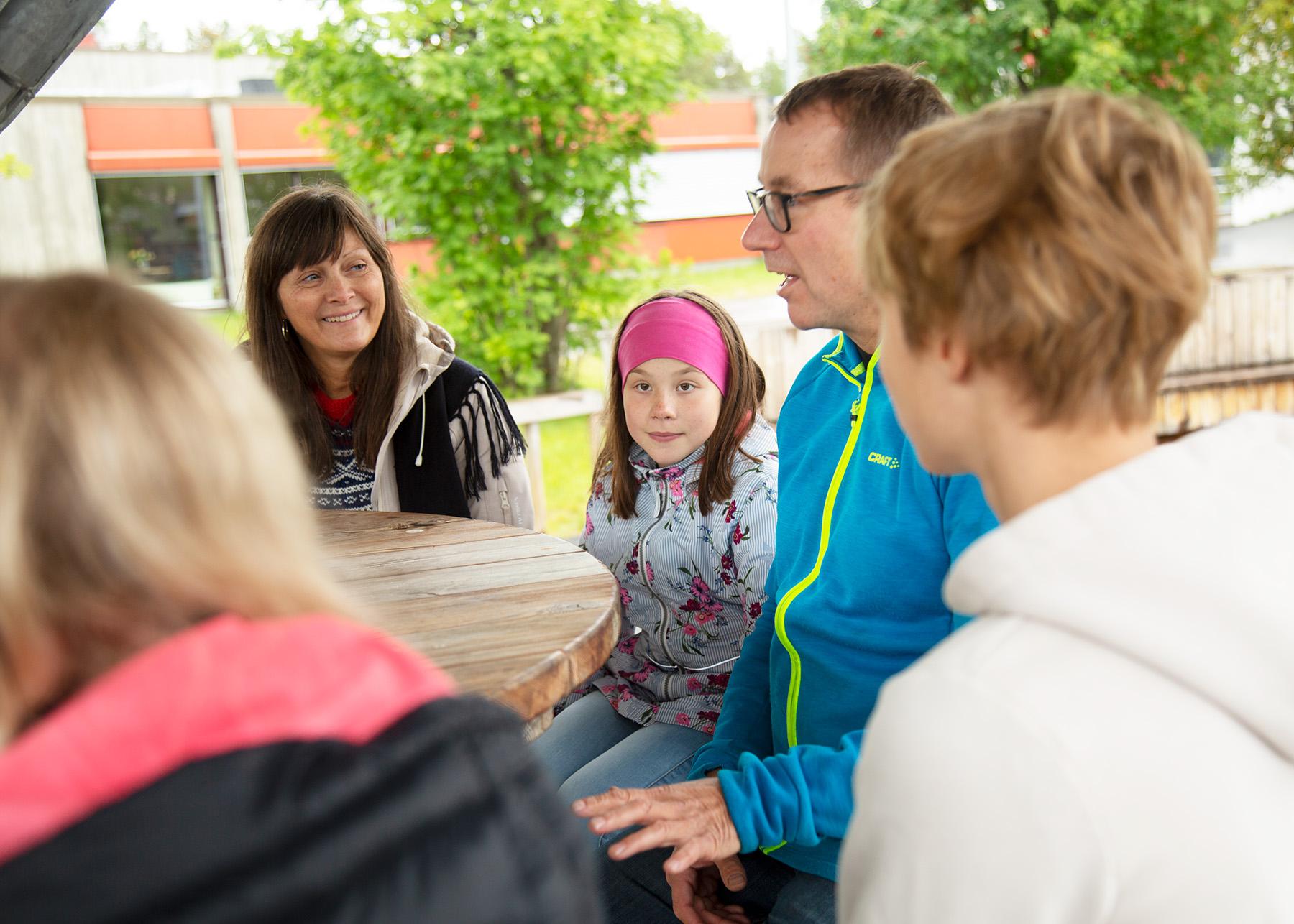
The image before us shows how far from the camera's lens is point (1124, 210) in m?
0.90

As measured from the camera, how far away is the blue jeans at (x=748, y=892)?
1.58 m

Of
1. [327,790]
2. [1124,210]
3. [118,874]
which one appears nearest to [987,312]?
[1124,210]

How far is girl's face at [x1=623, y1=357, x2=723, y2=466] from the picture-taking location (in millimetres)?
2428

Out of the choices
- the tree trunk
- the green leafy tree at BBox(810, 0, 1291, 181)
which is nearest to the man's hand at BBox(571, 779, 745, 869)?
the tree trunk

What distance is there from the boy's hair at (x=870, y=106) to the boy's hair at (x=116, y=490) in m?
1.28

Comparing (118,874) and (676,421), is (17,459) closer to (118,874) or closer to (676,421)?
(118,874)

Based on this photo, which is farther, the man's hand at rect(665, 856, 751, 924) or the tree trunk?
the tree trunk

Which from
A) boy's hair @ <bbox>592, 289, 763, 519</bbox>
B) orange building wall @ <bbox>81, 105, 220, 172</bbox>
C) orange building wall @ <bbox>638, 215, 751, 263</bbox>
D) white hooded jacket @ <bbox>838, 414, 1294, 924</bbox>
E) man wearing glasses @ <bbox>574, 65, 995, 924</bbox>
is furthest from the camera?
orange building wall @ <bbox>638, 215, 751, 263</bbox>

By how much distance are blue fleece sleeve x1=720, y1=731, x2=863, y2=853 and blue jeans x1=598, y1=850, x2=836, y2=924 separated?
0.18 m

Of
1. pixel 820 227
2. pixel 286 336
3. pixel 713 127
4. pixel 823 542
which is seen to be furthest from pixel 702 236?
pixel 823 542

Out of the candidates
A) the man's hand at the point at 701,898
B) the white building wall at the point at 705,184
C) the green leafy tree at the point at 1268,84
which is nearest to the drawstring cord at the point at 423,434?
the man's hand at the point at 701,898

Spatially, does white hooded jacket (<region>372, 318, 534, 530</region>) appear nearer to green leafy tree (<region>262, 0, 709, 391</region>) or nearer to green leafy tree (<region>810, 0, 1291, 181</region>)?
green leafy tree (<region>262, 0, 709, 391</region>)

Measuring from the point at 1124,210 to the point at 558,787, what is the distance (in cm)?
154

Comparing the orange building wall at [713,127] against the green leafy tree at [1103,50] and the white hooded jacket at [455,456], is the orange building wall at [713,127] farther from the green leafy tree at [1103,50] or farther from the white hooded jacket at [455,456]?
the white hooded jacket at [455,456]
